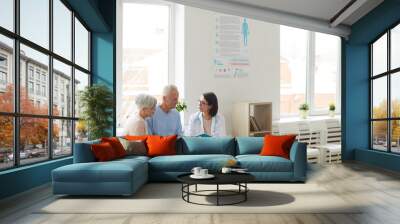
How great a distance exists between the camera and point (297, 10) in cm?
864

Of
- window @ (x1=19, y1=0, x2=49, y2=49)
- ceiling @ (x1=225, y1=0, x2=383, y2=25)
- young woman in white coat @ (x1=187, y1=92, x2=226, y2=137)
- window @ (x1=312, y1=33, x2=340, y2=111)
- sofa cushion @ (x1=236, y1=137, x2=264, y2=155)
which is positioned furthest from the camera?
window @ (x1=312, y1=33, x2=340, y2=111)

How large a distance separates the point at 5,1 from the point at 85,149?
2198 millimetres

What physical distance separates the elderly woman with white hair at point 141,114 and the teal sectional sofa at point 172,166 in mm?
745

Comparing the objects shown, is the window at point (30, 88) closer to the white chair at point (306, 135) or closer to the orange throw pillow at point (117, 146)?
the orange throw pillow at point (117, 146)

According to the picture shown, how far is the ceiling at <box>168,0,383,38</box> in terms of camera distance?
26.7 feet

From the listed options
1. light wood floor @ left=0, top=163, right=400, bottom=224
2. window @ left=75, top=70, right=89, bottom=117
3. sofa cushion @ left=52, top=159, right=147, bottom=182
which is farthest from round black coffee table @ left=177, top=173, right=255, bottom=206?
window @ left=75, top=70, right=89, bottom=117

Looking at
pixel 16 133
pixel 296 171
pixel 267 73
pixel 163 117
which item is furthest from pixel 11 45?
pixel 267 73

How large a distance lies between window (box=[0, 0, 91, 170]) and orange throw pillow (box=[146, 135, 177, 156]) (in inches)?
61.2

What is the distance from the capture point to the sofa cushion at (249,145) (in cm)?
732

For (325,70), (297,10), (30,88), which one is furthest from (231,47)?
(30,88)

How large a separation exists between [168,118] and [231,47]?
12.9ft

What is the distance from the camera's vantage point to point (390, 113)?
8.98m

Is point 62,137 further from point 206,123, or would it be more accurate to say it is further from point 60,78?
point 206,123

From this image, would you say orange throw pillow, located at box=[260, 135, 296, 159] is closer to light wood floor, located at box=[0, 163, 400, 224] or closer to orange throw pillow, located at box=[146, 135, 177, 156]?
light wood floor, located at box=[0, 163, 400, 224]
